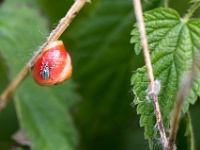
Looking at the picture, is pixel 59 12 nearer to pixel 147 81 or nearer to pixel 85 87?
pixel 85 87

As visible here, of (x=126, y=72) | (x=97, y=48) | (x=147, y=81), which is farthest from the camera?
(x=97, y=48)

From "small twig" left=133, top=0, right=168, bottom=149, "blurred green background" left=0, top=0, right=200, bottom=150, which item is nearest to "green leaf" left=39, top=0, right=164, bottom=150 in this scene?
"blurred green background" left=0, top=0, right=200, bottom=150

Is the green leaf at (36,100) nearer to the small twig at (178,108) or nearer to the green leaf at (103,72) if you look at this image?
the green leaf at (103,72)

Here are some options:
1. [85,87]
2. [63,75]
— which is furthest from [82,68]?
[63,75]

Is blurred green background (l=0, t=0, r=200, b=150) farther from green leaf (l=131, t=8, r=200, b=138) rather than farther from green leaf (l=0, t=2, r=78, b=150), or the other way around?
green leaf (l=131, t=8, r=200, b=138)

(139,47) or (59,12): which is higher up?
(59,12)

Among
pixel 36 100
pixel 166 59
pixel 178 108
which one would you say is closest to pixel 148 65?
pixel 166 59

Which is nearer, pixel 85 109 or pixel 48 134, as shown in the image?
pixel 48 134

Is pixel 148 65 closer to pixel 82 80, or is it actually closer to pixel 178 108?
pixel 178 108
